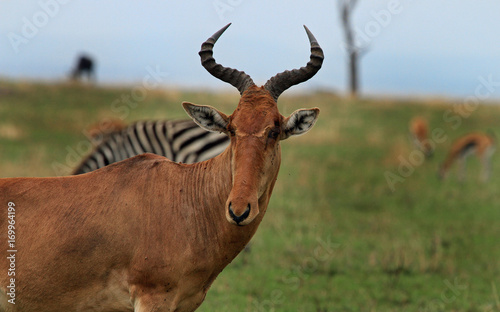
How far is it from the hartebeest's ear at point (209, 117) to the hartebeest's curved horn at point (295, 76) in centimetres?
58

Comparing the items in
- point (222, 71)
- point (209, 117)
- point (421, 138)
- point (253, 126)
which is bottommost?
point (253, 126)

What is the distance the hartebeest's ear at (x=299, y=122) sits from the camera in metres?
5.51

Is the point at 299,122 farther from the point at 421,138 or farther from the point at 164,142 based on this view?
the point at 421,138

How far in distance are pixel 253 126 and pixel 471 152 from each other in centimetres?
1810

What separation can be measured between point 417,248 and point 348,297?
142 inches

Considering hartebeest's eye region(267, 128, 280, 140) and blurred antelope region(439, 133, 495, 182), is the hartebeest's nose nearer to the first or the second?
hartebeest's eye region(267, 128, 280, 140)

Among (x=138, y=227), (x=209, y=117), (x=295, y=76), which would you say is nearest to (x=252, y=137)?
(x=209, y=117)

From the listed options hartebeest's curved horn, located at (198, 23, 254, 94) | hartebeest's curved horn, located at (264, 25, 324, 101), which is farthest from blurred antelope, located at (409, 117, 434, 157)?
hartebeest's curved horn, located at (198, 23, 254, 94)

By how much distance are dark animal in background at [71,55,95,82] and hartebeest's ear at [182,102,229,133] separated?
3542 centimetres

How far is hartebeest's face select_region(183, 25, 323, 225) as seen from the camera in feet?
16.3

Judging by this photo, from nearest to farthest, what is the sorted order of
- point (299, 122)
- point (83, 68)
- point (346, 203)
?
point (299, 122), point (346, 203), point (83, 68)

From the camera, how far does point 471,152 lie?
71.1 ft

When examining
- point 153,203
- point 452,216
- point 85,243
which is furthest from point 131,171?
point 452,216

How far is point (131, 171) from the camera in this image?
5684mm
